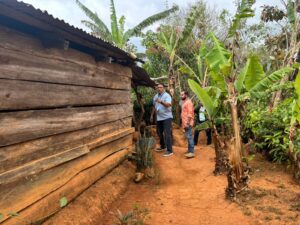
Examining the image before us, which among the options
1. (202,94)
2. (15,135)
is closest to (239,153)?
(202,94)

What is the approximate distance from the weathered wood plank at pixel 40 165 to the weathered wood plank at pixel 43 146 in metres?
0.06

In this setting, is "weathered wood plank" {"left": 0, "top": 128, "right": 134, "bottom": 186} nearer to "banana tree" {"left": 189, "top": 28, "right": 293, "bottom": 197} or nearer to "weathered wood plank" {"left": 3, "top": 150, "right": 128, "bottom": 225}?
"weathered wood plank" {"left": 3, "top": 150, "right": 128, "bottom": 225}

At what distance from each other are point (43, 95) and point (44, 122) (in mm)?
345

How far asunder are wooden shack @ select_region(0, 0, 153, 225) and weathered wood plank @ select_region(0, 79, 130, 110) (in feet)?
0.04

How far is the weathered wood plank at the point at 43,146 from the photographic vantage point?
3564mm

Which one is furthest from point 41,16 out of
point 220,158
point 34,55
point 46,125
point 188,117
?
point 188,117

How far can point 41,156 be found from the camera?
4188 mm

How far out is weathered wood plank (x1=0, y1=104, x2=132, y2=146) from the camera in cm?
358

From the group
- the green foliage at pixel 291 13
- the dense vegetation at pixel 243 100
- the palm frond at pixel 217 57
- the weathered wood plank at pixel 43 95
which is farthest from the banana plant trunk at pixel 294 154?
the green foliage at pixel 291 13

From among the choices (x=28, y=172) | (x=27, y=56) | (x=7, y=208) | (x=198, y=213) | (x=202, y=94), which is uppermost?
(x=27, y=56)

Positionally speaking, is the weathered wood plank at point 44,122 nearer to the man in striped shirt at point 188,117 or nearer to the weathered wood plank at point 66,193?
the weathered wood plank at point 66,193

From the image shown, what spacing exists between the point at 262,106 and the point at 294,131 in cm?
420

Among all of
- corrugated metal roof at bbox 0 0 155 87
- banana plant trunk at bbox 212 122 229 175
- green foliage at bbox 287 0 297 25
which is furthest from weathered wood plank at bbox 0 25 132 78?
green foliage at bbox 287 0 297 25

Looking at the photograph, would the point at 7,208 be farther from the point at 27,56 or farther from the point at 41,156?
the point at 27,56
